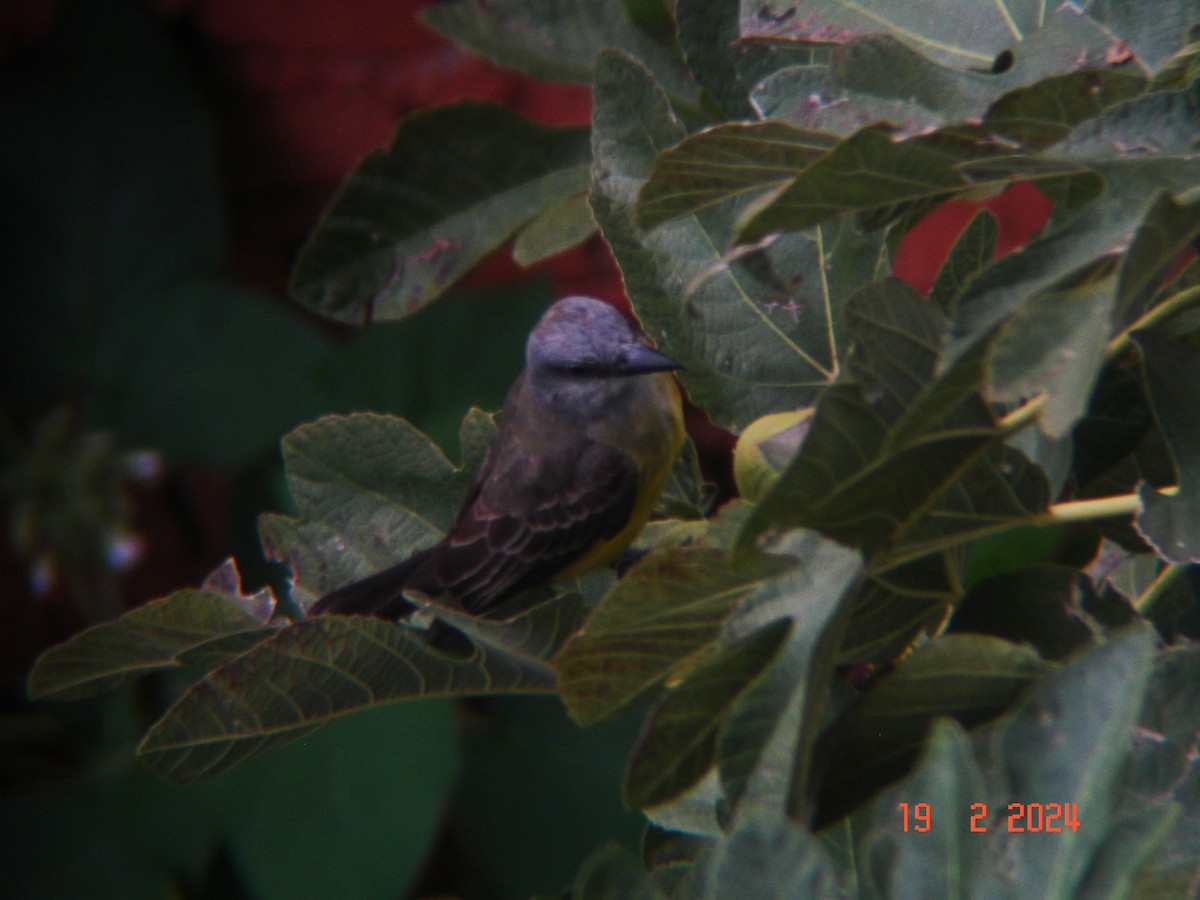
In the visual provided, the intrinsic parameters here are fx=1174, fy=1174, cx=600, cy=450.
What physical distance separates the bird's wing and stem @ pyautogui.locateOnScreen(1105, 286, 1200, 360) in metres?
0.73

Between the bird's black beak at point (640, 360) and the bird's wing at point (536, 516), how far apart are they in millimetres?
105

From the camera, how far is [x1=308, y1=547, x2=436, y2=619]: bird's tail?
1001mm

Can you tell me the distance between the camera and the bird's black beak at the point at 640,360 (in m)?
1.32

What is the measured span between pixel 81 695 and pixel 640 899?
0.38 metres

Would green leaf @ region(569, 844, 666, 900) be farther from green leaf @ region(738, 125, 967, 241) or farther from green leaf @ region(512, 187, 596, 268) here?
green leaf @ region(512, 187, 596, 268)

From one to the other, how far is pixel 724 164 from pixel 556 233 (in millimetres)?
435

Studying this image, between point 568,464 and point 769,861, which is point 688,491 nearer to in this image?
point 568,464

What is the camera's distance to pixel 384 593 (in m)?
1.06

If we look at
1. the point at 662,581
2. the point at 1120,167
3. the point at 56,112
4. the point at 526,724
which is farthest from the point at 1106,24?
the point at 56,112

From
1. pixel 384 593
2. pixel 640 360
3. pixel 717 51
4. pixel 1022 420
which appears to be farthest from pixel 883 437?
pixel 640 360

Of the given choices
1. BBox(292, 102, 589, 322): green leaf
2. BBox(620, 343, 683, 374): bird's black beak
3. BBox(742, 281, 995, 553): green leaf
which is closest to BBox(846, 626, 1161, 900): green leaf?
BBox(742, 281, 995, 553): green leaf

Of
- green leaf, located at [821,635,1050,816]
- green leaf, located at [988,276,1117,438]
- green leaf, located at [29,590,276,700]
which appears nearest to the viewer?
green leaf, located at [988,276,1117,438]

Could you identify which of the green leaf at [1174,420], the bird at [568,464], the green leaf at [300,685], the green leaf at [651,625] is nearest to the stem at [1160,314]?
the green leaf at [1174,420]

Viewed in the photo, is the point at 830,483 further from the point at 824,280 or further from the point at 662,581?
the point at 824,280
